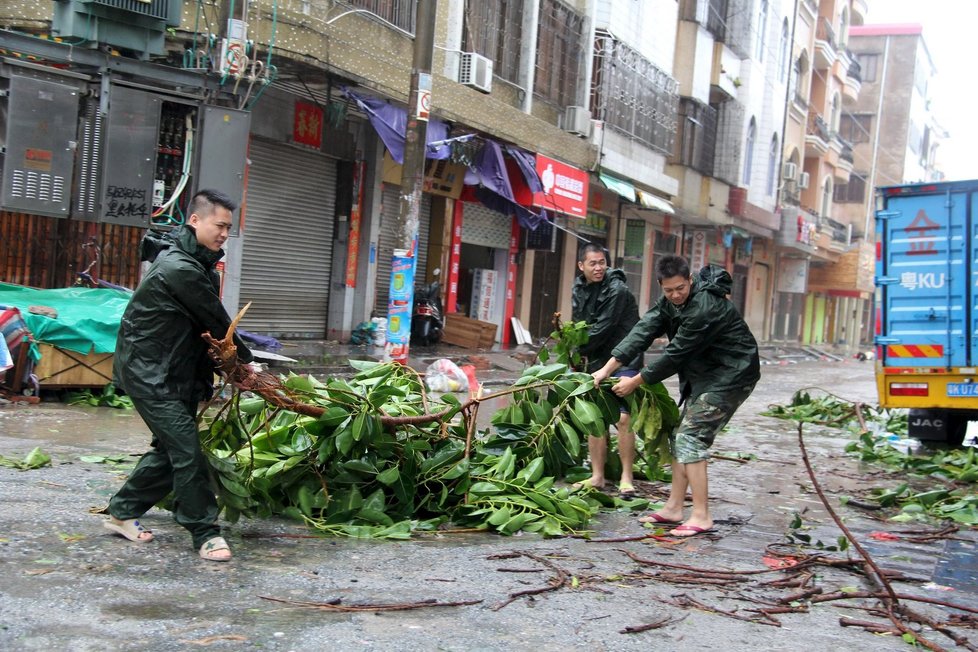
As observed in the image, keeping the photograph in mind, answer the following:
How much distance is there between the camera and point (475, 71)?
17.7m

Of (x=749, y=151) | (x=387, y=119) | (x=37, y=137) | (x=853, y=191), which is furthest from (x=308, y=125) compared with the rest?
(x=853, y=191)

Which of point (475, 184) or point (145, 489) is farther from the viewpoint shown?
point (475, 184)

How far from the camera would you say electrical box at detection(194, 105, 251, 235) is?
12258mm

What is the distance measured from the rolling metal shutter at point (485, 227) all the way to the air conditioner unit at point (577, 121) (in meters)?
2.42

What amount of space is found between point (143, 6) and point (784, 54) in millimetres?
30771

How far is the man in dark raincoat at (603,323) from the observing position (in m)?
7.11

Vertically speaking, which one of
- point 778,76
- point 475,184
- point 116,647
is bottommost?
point 116,647

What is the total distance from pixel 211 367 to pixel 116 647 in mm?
1655

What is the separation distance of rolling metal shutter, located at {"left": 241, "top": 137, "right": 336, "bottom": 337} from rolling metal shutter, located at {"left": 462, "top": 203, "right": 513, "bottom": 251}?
13.9 feet

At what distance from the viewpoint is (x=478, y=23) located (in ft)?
62.4

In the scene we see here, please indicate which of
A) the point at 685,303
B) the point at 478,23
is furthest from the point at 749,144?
the point at 685,303

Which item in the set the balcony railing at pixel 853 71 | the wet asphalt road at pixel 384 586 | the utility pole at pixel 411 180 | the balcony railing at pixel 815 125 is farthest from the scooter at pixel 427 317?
the balcony railing at pixel 853 71

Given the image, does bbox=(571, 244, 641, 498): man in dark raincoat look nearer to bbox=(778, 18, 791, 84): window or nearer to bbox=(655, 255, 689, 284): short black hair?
bbox=(655, 255, 689, 284): short black hair

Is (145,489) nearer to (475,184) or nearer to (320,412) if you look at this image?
(320,412)
